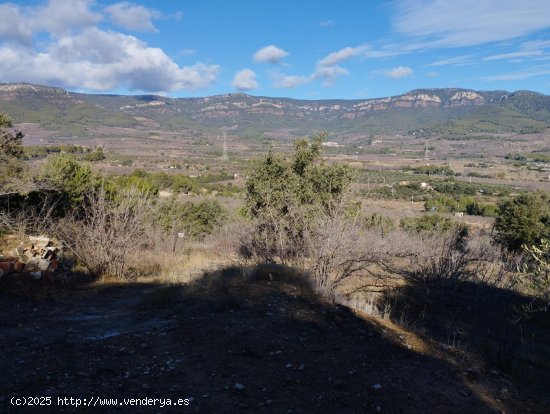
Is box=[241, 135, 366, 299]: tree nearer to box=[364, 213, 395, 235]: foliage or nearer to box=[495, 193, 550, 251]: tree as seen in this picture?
box=[364, 213, 395, 235]: foliage

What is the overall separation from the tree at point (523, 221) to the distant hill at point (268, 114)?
4032 inches

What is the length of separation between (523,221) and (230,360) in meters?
23.3

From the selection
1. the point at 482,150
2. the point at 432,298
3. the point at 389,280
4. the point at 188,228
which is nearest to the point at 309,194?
the point at 389,280

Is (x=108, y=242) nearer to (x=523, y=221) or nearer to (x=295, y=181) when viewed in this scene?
(x=295, y=181)

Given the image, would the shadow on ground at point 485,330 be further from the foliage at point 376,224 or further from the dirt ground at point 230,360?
the foliage at point 376,224

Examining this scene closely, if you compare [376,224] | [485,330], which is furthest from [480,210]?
[485,330]

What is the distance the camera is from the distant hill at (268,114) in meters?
119

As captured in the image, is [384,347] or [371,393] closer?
[371,393]

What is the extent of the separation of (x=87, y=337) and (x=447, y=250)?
821cm

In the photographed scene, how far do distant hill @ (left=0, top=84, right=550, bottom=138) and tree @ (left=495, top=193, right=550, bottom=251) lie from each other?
10241 cm

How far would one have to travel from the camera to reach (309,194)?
12.8 metres

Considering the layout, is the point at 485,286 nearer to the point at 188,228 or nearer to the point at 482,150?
the point at 188,228

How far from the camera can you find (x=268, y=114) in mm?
181375

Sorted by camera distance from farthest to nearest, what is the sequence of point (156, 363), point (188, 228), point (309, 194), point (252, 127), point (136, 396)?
point (252, 127) < point (188, 228) < point (309, 194) < point (156, 363) < point (136, 396)
